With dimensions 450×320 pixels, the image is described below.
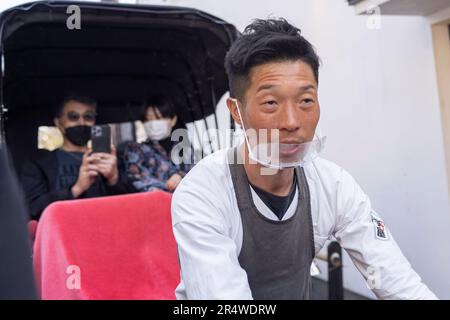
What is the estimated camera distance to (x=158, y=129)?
313 cm

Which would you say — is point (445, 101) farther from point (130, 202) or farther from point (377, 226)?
point (130, 202)

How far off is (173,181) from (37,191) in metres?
0.84

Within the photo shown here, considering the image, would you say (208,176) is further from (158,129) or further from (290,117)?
(158,129)

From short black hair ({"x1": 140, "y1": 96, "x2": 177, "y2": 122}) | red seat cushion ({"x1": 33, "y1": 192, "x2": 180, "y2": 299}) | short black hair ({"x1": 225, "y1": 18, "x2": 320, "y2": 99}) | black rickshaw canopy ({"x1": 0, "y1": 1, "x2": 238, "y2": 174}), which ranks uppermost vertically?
black rickshaw canopy ({"x1": 0, "y1": 1, "x2": 238, "y2": 174})

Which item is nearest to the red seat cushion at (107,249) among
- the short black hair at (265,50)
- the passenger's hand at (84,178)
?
the passenger's hand at (84,178)

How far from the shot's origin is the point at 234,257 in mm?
1037

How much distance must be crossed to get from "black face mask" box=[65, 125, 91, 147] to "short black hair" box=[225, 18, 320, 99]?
1786 mm

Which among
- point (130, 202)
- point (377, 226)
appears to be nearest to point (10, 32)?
point (130, 202)

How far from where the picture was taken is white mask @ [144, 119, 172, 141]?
3066 millimetres

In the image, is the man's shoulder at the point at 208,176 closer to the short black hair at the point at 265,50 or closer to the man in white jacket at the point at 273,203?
the man in white jacket at the point at 273,203

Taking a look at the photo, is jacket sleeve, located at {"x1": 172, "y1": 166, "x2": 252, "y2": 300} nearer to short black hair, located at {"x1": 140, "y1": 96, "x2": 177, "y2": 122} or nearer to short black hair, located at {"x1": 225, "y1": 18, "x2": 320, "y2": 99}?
short black hair, located at {"x1": 225, "y1": 18, "x2": 320, "y2": 99}

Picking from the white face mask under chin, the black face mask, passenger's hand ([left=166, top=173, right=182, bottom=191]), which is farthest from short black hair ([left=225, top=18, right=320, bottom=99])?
the black face mask

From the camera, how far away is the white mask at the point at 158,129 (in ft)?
10.1
